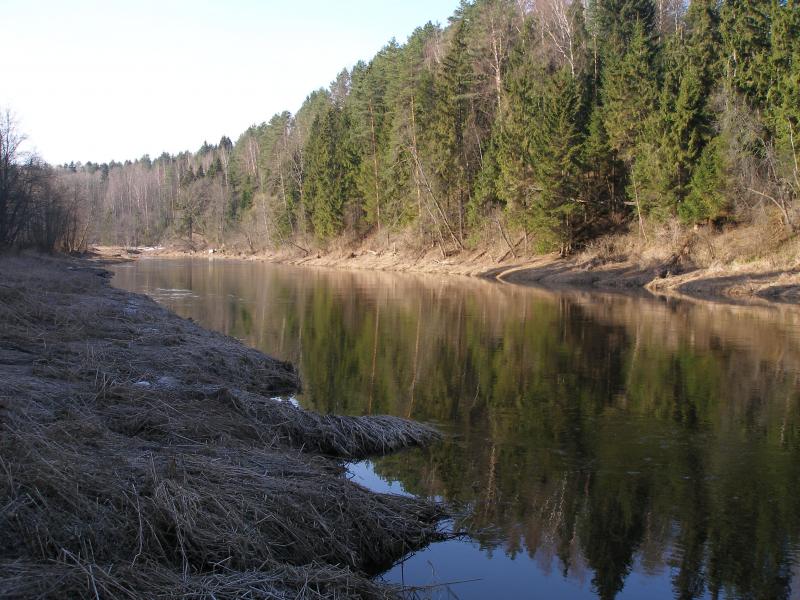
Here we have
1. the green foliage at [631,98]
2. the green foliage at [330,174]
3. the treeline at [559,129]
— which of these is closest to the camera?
the treeline at [559,129]

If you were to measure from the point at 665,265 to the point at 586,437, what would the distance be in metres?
31.2

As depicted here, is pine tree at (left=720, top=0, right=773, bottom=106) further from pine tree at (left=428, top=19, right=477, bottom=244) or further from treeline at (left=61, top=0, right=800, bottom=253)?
pine tree at (left=428, top=19, right=477, bottom=244)

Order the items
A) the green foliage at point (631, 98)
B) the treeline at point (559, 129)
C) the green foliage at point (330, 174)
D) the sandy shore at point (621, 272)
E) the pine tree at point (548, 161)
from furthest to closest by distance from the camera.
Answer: the green foliage at point (330, 174), the pine tree at point (548, 161), the green foliage at point (631, 98), the treeline at point (559, 129), the sandy shore at point (621, 272)

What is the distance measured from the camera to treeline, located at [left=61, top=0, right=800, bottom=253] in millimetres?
37531

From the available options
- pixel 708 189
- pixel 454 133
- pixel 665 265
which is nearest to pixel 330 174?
pixel 454 133

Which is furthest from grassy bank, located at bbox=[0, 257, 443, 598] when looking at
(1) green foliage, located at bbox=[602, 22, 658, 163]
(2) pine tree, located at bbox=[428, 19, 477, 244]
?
(2) pine tree, located at bbox=[428, 19, 477, 244]

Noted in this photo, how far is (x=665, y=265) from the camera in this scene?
39625mm

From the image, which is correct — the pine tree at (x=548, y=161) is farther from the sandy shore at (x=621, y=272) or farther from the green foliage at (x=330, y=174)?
the green foliage at (x=330, y=174)

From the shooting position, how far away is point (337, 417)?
10.4 m

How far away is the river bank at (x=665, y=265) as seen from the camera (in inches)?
1310

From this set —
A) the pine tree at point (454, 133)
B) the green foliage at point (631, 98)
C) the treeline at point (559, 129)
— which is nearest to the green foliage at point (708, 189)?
the treeline at point (559, 129)

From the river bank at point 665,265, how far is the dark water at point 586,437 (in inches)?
294

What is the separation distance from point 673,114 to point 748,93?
13.0ft

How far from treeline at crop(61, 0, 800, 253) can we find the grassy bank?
3258cm
